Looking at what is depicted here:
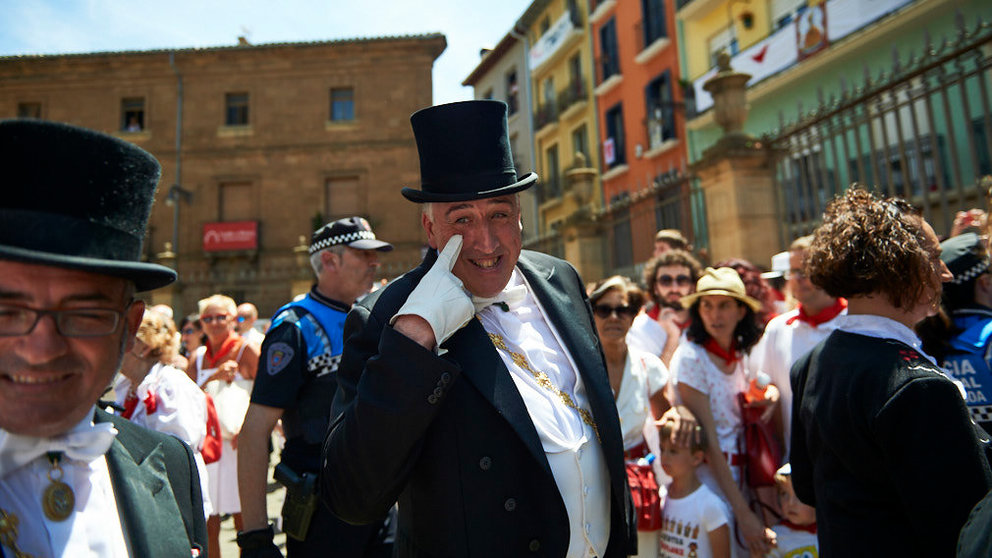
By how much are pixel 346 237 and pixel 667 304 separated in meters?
2.58

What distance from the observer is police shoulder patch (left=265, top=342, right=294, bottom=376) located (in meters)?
2.95

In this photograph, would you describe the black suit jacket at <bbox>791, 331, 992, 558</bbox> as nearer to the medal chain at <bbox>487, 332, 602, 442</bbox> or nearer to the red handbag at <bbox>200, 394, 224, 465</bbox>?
the medal chain at <bbox>487, 332, 602, 442</bbox>

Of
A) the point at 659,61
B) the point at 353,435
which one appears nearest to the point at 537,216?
the point at 659,61

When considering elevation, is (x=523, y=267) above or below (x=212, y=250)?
below

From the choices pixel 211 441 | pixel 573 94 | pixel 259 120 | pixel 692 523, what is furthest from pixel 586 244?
pixel 259 120

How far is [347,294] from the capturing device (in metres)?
3.36

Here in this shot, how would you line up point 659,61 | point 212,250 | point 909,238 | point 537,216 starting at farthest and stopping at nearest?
point 537,216, point 212,250, point 659,61, point 909,238

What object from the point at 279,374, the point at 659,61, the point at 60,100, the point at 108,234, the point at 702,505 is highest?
the point at 60,100

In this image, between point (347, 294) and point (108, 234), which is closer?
point (108, 234)

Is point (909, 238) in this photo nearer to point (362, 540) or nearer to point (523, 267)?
point (523, 267)

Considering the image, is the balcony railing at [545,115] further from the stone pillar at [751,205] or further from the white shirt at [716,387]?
the white shirt at [716,387]

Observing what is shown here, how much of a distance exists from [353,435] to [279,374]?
4.61 ft

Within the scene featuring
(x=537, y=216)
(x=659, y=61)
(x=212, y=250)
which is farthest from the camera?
(x=537, y=216)

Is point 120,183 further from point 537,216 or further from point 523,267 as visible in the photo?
point 537,216
